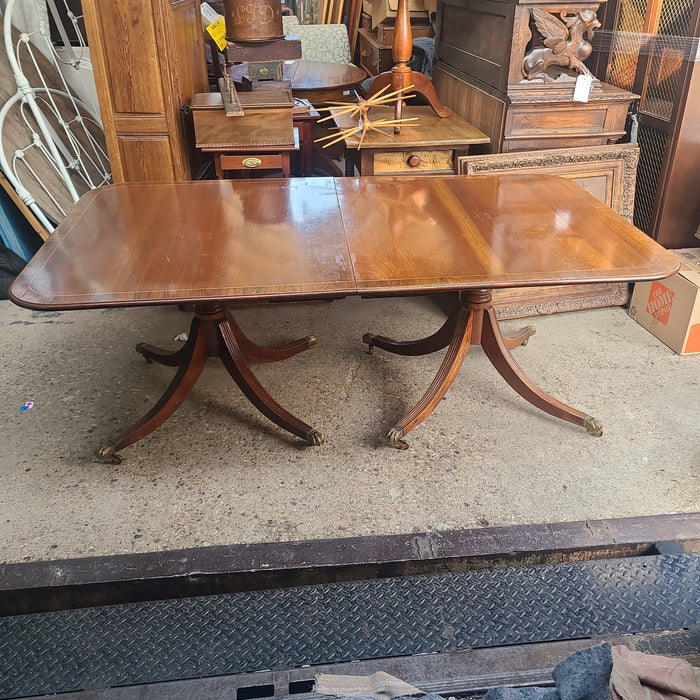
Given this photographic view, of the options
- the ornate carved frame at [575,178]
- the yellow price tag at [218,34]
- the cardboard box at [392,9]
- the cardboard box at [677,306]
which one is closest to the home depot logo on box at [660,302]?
the cardboard box at [677,306]

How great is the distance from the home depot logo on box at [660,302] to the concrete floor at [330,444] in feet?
0.34

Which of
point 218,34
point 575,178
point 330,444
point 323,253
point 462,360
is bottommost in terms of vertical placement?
point 330,444

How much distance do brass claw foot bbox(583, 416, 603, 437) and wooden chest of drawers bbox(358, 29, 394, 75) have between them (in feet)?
13.5

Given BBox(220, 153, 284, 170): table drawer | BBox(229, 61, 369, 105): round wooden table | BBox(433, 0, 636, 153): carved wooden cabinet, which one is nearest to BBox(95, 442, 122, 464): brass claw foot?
BBox(220, 153, 284, 170): table drawer

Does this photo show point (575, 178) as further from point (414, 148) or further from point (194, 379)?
point (194, 379)

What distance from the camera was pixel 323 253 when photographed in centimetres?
182

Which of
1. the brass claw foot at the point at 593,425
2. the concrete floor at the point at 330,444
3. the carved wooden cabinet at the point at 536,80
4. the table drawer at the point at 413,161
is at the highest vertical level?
the carved wooden cabinet at the point at 536,80

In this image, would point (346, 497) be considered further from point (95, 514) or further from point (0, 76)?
point (0, 76)

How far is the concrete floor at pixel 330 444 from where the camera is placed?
6.50 ft

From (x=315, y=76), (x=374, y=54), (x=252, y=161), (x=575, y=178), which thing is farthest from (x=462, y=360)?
(x=374, y=54)

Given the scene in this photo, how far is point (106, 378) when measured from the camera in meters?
2.65

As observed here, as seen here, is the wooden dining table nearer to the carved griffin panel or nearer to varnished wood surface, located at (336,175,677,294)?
varnished wood surface, located at (336,175,677,294)

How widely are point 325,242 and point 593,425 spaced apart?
1173 mm

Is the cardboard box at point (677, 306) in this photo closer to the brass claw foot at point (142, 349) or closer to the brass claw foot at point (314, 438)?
the brass claw foot at point (314, 438)
